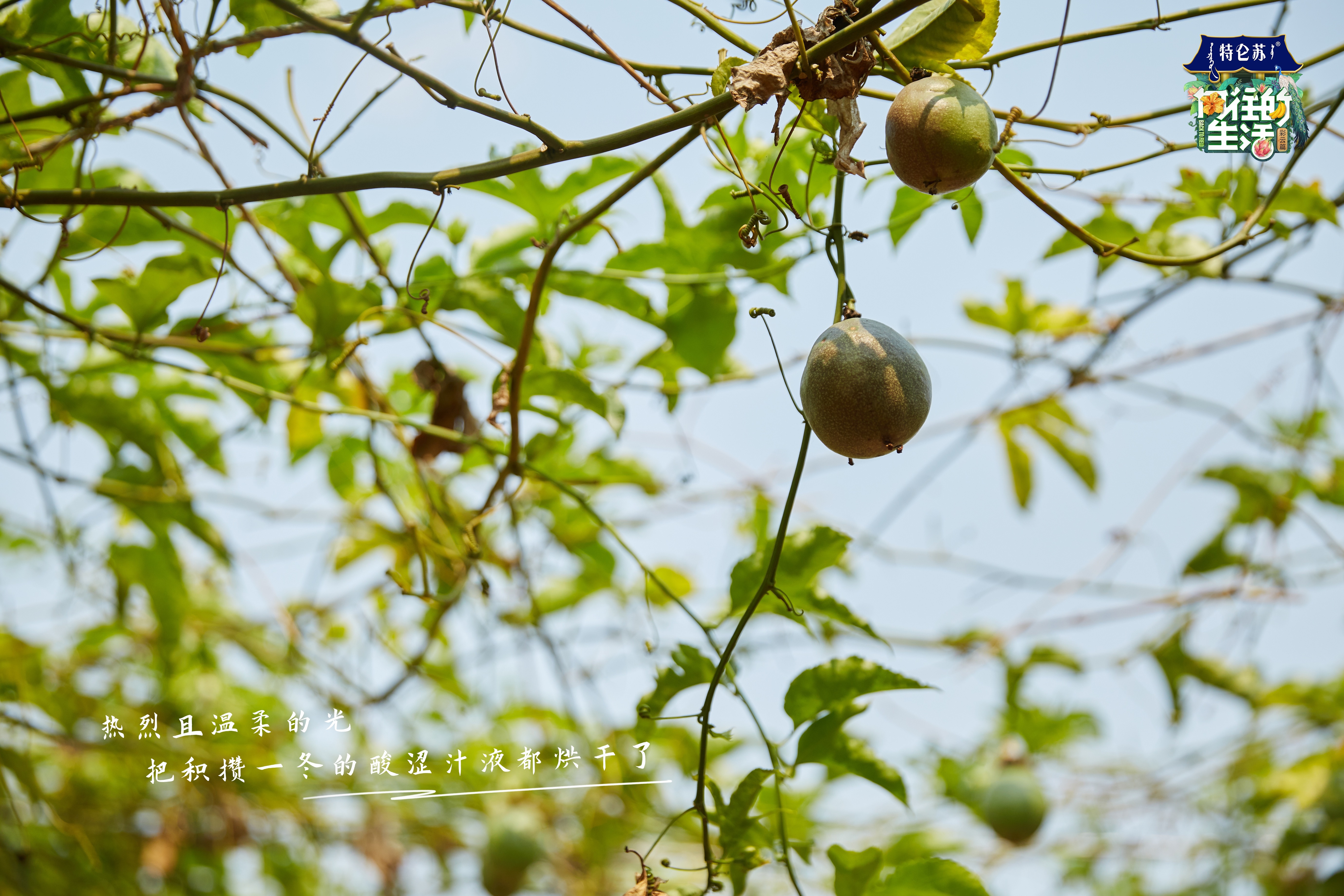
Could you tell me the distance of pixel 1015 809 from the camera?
9.20 ft

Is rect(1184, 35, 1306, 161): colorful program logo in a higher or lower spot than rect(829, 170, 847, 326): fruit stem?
higher

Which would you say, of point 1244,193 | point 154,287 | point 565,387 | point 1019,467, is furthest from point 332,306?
point 1019,467

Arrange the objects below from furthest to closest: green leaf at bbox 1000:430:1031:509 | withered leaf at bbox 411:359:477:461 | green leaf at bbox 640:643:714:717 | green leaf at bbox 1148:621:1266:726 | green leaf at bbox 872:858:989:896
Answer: green leaf at bbox 1148:621:1266:726, green leaf at bbox 1000:430:1031:509, withered leaf at bbox 411:359:477:461, green leaf at bbox 640:643:714:717, green leaf at bbox 872:858:989:896

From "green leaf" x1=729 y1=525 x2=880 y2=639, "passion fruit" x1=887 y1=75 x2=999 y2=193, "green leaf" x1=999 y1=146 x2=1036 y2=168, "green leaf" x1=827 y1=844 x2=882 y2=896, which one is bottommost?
"green leaf" x1=827 y1=844 x2=882 y2=896

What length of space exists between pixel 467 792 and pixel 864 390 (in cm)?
133

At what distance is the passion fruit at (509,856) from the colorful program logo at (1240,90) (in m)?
2.40

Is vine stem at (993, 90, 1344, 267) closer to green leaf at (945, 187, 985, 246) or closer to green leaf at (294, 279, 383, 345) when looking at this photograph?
green leaf at (945, 187, 985, 246)

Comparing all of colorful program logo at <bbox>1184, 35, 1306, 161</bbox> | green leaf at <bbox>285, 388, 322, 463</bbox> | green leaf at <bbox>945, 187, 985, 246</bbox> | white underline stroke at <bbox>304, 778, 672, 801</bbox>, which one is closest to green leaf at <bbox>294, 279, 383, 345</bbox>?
Result: green leaf at <bbox>285, 388, 322, 463</bbox>

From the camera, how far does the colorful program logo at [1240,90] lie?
1.16 meters

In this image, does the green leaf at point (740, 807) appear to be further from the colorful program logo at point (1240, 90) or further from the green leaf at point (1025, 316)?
the green leaf at point (1025, 316)

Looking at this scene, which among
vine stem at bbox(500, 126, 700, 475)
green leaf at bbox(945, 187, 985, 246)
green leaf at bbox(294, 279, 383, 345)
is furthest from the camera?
green leaf at bbox(294, 279, 383, 345)

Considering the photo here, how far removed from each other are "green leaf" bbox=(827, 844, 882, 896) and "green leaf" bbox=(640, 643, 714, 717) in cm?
23

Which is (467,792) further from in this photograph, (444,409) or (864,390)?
(864,390)

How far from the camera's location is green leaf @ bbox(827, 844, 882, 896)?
1.04 metres
